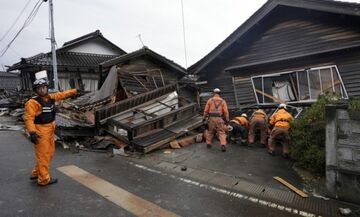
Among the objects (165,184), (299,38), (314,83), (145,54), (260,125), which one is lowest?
(165,184)

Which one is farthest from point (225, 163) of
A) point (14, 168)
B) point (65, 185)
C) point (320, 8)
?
point (320, 8)

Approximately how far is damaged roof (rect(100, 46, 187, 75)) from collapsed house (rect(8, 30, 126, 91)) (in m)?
6.38

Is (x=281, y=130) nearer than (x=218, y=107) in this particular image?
Yes

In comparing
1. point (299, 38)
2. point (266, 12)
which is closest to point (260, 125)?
point (299, 38)

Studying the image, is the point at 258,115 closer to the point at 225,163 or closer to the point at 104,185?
the point at 225,163

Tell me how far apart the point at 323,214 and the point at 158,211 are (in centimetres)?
238

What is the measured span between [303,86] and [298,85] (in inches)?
6.5

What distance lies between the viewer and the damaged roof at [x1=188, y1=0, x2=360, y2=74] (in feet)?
23.8

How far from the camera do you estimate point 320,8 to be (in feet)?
25.6

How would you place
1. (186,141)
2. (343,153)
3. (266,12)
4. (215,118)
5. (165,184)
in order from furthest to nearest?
(266,12) < (186,141) < (215,118) < (165,184) < (343,153)

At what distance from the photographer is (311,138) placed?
523 centimetres

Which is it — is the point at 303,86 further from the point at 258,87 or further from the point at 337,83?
the point at 258,87

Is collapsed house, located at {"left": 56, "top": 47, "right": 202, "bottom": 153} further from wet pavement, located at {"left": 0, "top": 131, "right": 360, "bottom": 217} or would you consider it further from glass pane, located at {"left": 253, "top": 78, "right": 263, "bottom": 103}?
glass pane, located at {"left": 253, "top": 78, "right": 263, "bottom": 103}

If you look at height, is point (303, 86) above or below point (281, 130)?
above
